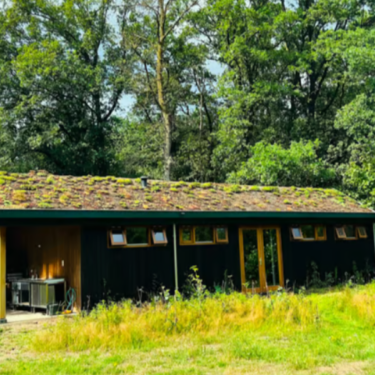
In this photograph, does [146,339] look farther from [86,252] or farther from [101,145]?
[101,145]

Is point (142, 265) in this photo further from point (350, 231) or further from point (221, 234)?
point (350, 231)

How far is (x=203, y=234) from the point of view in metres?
11.8

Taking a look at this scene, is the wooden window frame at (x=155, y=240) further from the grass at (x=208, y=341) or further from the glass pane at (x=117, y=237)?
the grass at (x=208, y=341)

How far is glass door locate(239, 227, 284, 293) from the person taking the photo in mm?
12398

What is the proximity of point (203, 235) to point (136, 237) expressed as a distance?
1.88 m

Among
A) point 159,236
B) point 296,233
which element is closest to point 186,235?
point 159,236

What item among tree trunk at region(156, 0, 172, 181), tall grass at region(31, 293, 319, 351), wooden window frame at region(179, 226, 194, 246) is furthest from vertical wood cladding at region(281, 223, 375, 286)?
tree trunk at region(156, 0, 172, 181)

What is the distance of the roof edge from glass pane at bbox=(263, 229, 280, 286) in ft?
2.20

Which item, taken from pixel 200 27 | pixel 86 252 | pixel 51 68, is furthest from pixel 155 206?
pixel 200 27

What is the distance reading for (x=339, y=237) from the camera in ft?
46.3

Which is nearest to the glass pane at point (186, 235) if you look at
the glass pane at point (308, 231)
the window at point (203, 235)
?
the window at point (203, 235)

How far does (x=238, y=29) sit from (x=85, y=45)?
26.8 feet

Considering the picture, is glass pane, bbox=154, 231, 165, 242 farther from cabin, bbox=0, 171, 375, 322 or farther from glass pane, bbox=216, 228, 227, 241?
glass pane, bbox=216, 228, 227, 241

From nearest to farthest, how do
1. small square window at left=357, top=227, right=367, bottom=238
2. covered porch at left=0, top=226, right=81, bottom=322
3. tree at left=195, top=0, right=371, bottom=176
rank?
covered porch at left=0, top=226, right=81, bottom=322, small square window at left=357, top=227, right=367, bottom=238, tree at left=195, top=0, right=371, bottom=176
